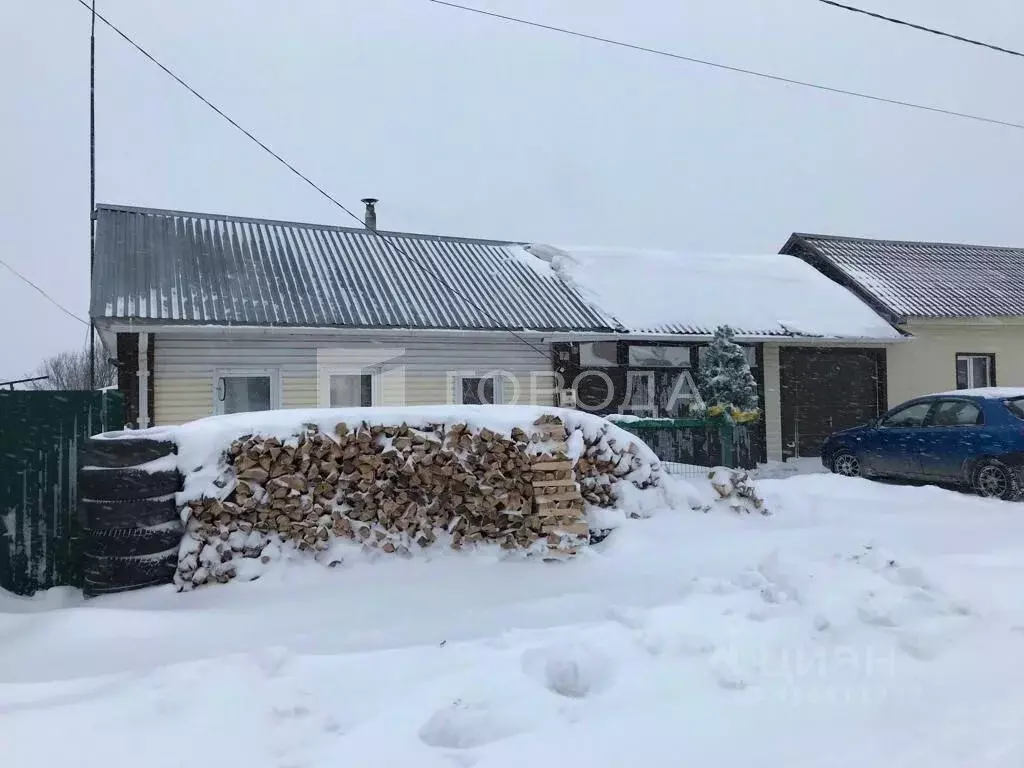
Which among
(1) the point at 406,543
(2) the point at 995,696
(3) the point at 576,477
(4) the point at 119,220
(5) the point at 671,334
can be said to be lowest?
(2) the point at 995,696

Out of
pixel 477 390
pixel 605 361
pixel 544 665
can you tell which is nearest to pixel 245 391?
pixel 477 390

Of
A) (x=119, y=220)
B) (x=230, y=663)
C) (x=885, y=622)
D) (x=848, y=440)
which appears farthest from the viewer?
(x=119, y=220)

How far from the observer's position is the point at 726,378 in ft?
39.0

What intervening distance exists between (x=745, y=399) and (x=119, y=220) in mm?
11553

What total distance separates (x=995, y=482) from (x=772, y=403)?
5.58 meters

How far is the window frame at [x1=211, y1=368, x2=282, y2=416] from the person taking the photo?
35.1ft

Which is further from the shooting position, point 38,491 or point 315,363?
point 315,363

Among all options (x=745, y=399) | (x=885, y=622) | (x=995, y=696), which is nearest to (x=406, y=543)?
(x=885, y=622)

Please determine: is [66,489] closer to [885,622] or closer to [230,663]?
[230,663]

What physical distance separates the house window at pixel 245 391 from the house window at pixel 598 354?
5.37 m

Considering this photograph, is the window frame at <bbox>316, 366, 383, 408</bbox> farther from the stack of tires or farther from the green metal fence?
the stack of tires

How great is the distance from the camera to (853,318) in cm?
1467

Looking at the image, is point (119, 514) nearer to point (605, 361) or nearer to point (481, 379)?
point (481, 379)

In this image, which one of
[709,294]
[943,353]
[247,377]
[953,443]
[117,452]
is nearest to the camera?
[117,452]
